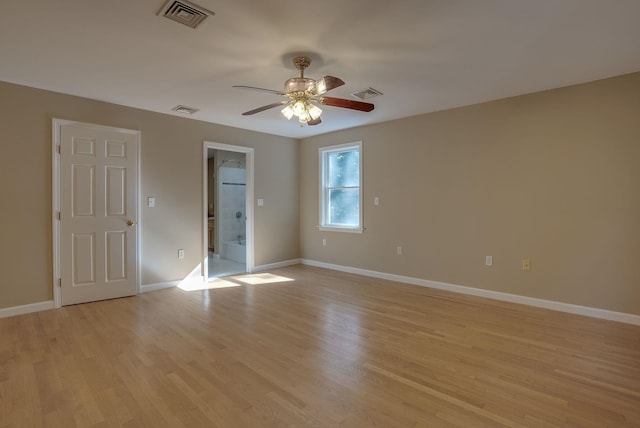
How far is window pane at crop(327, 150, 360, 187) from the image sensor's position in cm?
553

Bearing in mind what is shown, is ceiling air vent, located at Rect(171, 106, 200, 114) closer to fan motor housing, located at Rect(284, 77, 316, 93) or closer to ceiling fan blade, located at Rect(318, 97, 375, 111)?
fan motor housing, located at Rect(284, 77, 316, 93)

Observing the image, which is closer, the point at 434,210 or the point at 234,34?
the point at 234,34

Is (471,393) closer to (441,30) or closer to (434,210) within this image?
(441,30)

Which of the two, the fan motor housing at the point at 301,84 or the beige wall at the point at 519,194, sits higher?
the fan motor housing at the point at 301,84

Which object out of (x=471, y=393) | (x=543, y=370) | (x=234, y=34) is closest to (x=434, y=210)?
(x=543, y=370)

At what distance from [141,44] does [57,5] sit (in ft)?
1.84

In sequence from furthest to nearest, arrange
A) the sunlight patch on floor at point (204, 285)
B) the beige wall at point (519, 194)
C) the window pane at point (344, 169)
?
the window pane at point (344, 169), the sunlight patch on floor at point (204, 285), the beige wall at point (519, 194)

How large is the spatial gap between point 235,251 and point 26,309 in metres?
3.63

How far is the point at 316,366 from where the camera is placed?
7.81ft

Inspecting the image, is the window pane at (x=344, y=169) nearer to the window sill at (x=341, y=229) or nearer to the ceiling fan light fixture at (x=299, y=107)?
the window sill at (x=341, y=229)

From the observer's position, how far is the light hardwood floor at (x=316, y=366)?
1851 mm

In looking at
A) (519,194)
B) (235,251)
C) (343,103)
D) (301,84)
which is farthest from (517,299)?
(235,251)

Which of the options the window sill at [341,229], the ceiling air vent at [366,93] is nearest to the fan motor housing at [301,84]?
the ceiling air vent at [366,93]

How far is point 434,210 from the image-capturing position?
453 centimetres
